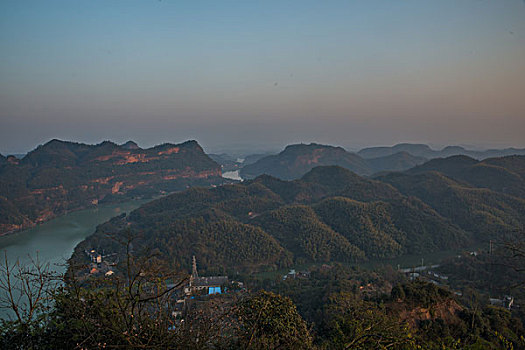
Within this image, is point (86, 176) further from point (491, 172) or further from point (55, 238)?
point (491, 172)

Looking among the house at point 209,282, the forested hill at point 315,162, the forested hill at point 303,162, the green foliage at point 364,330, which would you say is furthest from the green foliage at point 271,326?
the forested hill at point 315,162

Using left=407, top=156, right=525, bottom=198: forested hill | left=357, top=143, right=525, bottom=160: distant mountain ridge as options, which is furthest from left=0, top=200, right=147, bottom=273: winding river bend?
left=357, top=143, right=525, bottom=160: distant mountain ridge

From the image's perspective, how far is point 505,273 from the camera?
18.8 m

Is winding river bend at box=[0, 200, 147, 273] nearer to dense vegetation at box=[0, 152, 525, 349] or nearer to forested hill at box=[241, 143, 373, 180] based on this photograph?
dense vegetation at box=[0, 152, 525, 349]

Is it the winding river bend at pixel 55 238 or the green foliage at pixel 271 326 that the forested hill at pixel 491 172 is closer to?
the green foliage at pixel 271 326

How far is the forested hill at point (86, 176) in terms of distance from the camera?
141ft

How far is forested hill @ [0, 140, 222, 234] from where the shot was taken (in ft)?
141

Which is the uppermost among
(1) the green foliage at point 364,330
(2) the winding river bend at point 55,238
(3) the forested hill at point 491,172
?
(1) the green foliage at point 364,330

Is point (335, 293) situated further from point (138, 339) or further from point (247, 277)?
point (138, 339)

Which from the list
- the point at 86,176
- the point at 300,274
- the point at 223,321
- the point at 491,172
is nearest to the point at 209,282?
the point at 300,274

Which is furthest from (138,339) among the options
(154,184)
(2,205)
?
(154,184)

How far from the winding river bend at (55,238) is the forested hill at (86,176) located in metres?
2.32

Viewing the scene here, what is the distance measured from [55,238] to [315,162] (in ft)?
223

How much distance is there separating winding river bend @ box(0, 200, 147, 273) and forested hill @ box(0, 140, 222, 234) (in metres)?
2.32
